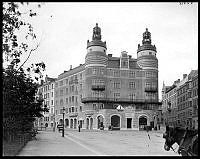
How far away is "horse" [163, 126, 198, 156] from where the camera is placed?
1013 centimetres

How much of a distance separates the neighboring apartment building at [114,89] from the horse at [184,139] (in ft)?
211

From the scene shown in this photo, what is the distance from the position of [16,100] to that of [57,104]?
254 feet

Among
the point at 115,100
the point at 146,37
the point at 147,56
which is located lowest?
the point at 115,100

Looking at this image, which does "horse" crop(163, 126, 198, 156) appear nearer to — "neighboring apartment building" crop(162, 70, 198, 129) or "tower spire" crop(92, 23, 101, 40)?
"neighboring apartment building" crop(162, 70, 198, 129)

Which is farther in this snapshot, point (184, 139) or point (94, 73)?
point (94, 73)

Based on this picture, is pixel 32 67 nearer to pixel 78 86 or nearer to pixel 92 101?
pixel 92 101

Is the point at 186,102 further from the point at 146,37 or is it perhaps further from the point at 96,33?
the point at 96,33

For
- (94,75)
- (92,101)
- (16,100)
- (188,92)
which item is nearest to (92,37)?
(94,75)

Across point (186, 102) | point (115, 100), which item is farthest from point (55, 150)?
point (186, 102)

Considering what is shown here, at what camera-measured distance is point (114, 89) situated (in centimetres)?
8512

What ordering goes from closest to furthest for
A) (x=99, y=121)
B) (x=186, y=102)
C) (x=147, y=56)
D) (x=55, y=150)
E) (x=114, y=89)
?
(x=55, y=150), (x=99, y=121), (x=114, y=89), (x=147, y=56), (x=186, y=102)

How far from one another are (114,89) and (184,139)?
74234 millimetres

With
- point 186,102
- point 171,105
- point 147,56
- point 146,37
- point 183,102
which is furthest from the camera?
point 171,105

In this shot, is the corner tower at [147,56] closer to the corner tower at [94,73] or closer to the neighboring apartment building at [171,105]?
the corner tower at [94,73]
